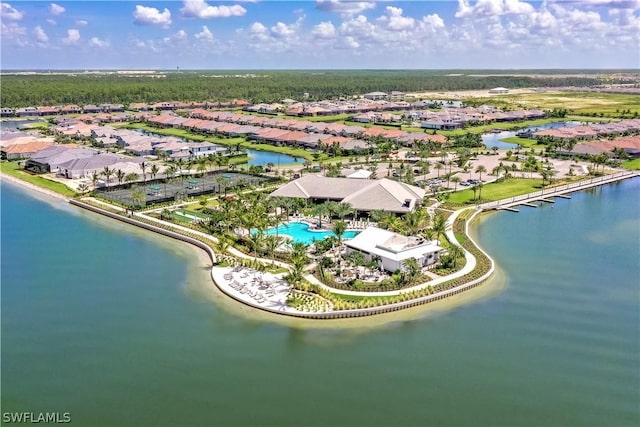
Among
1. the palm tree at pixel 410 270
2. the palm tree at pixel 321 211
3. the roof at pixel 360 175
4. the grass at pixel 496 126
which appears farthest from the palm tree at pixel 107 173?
the grass at pixel 496 126

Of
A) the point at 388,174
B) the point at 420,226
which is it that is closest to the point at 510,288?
the point at 420,226

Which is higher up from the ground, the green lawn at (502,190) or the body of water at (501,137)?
the body of water at (501,137)

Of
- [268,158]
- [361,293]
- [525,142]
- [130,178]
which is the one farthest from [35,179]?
[525,142]

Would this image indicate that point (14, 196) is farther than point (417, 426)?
Yes

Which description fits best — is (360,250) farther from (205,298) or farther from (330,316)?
(205,298)

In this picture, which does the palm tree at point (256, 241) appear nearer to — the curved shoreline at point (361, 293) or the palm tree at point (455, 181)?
the curved shoreline at point (361, 293)

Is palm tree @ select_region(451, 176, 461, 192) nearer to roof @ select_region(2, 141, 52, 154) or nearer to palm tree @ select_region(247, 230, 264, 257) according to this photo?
palm tree @ select_region(247, 230, 264, 257)
